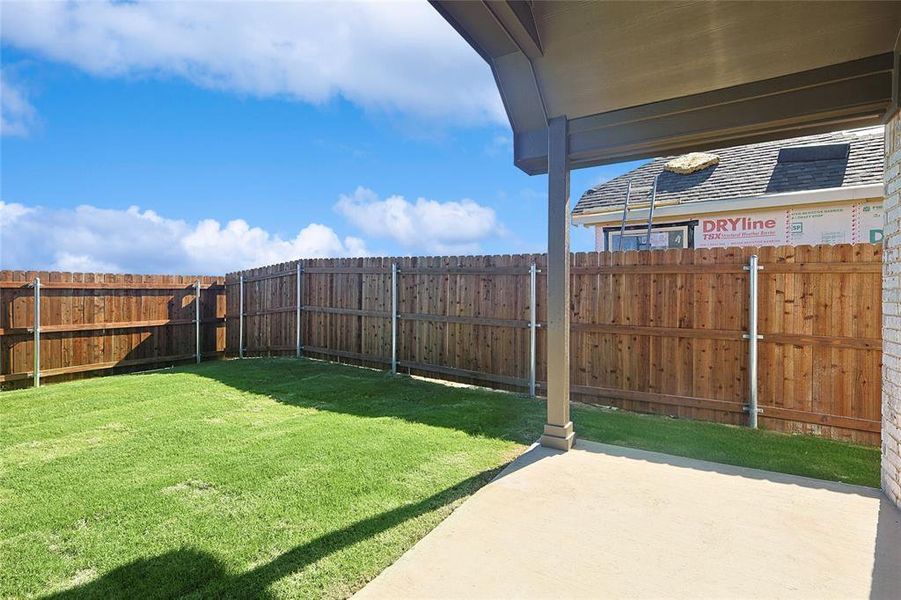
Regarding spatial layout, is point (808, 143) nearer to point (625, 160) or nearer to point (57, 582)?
point (625, 160)

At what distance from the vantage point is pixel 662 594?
2027mm

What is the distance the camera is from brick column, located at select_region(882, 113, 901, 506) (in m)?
2.97

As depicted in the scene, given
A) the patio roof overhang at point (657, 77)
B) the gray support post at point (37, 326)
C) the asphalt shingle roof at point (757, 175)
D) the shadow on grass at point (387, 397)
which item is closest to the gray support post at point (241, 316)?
the shadow on grass at point (387, 397)

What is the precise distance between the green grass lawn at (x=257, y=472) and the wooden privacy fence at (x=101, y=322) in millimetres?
1570

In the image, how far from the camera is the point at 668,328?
17.2 feet

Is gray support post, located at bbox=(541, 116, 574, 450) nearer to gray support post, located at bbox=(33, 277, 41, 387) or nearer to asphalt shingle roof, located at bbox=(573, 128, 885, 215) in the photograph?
asphalt shingle roof, located at bbox=(573, 128, 885, 215)

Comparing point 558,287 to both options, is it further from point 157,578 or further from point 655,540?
point 157,578

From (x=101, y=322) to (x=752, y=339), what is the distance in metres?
10.5

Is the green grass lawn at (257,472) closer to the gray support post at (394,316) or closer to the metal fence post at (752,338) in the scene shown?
the metal fence post at (752,338)

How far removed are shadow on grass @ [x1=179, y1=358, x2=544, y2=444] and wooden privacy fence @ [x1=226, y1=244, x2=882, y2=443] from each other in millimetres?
626

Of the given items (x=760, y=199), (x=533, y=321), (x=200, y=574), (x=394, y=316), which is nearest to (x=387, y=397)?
(x=394, y=316)

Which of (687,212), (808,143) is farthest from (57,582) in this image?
(808,143)

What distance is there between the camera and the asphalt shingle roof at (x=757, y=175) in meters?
7.53

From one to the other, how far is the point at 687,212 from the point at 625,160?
5242 millimetres
